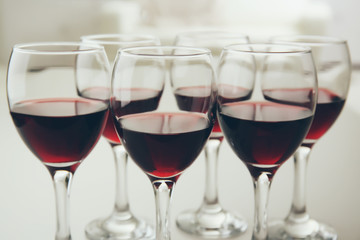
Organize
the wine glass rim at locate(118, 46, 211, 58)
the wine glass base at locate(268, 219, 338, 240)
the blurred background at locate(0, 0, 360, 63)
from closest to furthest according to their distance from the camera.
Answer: the wine glass rim at locate(118, 46, 211, 58) → the wine glass base at locate(268, 219, 338, 240) → the blurred background at locate(0, 0, 360, 63)

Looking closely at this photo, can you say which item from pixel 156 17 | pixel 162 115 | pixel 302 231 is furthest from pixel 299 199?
pixel 156 17

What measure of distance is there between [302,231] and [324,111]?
0.64 ft

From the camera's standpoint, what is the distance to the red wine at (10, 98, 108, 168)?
68cm

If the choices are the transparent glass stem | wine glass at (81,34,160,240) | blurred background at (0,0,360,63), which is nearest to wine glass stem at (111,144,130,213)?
wine glass at (81,34,160,240)

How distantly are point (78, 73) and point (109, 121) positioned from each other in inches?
4.9

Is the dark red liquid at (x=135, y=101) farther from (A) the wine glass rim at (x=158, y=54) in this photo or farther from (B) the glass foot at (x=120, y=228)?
(B) the glass foot at (x=120, y=228)

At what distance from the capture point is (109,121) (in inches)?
31.8

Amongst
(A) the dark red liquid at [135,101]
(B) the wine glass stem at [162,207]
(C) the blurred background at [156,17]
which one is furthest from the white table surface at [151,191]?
(C) the blurred background at [156,17]

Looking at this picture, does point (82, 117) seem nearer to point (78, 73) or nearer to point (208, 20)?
point (78, 73)

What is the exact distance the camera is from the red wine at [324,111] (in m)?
0.81

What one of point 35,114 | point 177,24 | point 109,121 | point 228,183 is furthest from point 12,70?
point 177,24

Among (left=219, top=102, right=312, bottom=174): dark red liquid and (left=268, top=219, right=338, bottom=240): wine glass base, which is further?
(left=268, top=219, right=338, bottom=240): wine glass base

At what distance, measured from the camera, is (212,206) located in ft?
2.82

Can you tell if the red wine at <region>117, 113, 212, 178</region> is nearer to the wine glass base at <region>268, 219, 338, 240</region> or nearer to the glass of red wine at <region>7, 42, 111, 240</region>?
the glass of red wine at <region>7, 42, 111, 240</region>
